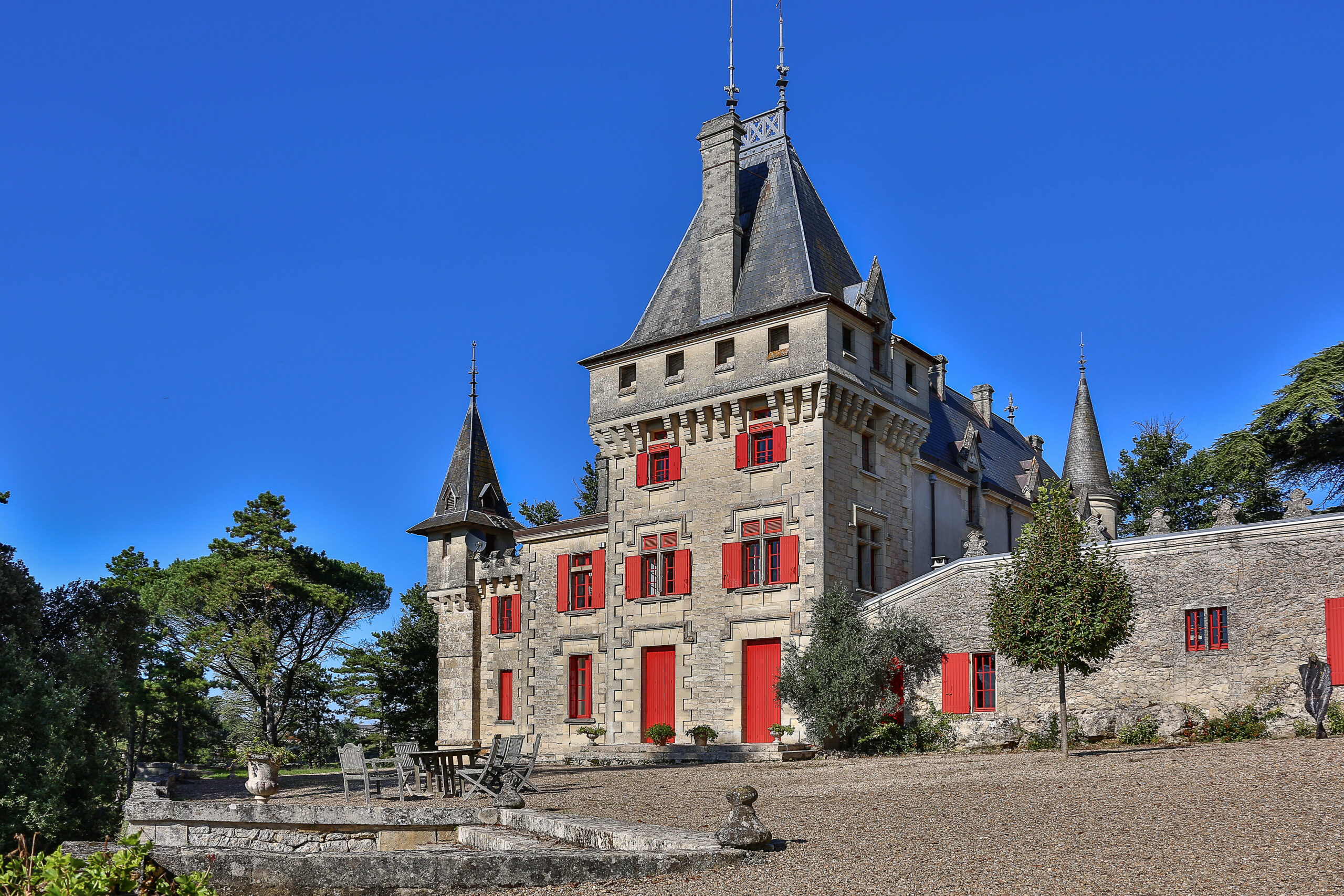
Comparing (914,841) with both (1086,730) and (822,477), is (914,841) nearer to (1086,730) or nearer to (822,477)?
(1086,730)

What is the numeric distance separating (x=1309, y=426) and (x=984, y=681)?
482 inches

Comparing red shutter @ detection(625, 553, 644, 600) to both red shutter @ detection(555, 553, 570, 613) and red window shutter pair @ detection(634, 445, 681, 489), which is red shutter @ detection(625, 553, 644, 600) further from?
red shutter @ detection(555, 553, 570, 613)

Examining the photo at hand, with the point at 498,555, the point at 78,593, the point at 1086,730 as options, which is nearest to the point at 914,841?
the point at 1086,730

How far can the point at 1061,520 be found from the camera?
1730cm

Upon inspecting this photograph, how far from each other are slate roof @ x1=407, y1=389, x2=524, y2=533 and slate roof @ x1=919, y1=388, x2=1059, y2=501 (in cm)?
1226

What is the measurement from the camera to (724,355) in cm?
2588

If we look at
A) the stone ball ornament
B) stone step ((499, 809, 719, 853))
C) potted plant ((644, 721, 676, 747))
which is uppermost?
the stone ball ornament

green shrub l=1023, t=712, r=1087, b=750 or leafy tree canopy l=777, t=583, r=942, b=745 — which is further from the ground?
leafy tree canopy l=777, t=583, r=942, b=745

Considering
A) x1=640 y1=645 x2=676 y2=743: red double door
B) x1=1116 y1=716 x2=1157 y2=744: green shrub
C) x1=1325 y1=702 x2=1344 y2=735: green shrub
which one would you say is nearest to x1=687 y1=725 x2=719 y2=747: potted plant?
x1=640 y1=645 x2=676 y2=743: red double door

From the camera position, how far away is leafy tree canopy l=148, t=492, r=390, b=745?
128 ft

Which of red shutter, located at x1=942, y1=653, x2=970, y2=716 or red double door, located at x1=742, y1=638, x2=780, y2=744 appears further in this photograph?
red double door, located at x1=742, y1=638, x2=780, y2=744

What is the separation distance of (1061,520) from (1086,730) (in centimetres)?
440

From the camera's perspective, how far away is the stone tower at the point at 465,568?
3191 cm

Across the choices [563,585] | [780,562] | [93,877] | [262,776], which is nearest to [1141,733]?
[780,562]
